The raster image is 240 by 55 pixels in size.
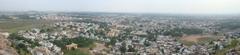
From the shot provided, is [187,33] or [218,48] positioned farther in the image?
[187,33]

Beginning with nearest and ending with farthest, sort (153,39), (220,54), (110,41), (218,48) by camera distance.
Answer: (220,54) → (218,48) → (110,41) → (153,39)

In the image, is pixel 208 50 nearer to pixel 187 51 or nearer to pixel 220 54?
pixel 187 51

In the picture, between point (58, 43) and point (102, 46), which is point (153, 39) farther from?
point (58, 43)

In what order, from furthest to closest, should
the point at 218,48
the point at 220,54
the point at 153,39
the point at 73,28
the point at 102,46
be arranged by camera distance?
the point at 73,28 → the point at 153,39 → the point at 102,46 → the point at 218,48 → the point at 220,54

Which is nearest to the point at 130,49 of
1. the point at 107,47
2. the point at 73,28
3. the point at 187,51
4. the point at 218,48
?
the point at 107,47

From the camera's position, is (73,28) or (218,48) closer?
(218,48)

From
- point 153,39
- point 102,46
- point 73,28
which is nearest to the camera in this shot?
point 102,46

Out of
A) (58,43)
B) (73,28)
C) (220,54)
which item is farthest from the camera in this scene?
(73,28)

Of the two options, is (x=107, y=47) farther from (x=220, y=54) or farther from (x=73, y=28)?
(x=73, y=28)

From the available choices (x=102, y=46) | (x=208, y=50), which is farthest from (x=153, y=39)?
(x=208, y=50)
